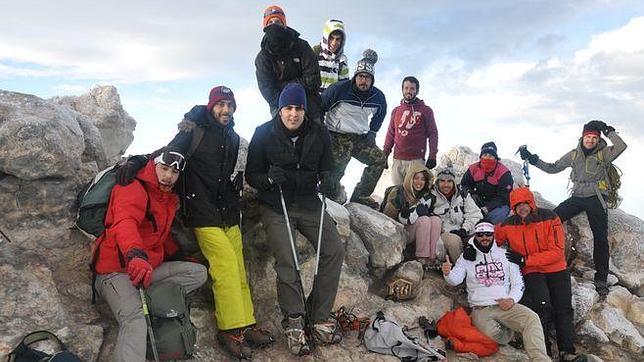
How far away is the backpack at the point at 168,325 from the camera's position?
6.98 metres

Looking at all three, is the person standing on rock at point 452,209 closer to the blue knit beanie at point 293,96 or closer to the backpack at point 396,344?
the backpack at point 396,344

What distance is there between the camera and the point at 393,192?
13.2 metres

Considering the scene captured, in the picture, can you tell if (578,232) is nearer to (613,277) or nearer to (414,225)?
(613,277)

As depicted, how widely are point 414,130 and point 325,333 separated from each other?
768 cm

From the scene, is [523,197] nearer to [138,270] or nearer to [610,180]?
[610,180]

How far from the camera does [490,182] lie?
13625 millimetres

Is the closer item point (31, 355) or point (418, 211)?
point (31, 355)

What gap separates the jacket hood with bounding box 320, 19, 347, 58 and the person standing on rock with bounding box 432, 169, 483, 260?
426 cm

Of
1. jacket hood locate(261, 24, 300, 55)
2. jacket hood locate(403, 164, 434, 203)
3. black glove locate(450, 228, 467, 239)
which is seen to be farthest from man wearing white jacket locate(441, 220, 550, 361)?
jacket hood locate(261, 24, 300, 55)

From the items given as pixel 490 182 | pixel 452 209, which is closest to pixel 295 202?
pixel 452 209

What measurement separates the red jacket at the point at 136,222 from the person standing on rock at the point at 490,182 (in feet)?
29.6

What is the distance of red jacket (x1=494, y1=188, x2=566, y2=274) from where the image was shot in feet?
36.6

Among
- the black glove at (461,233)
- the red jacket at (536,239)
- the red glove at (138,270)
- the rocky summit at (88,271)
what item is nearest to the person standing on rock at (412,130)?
the black glove at (461,233)

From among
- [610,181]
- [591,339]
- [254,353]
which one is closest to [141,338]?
[254,353]
